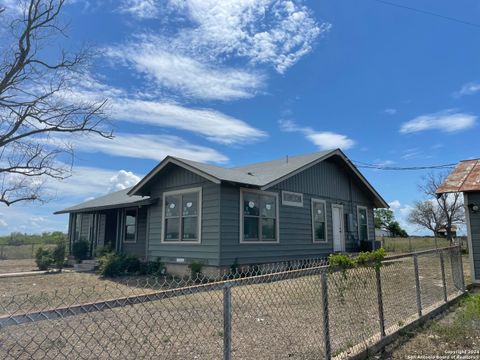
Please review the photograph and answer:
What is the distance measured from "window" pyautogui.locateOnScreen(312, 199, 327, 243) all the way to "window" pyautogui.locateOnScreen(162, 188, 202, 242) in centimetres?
513

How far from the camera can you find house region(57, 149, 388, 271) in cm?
1144

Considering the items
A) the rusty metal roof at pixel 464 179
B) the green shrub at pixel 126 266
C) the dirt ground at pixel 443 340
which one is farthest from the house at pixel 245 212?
the dirt ground at pixel 443 340

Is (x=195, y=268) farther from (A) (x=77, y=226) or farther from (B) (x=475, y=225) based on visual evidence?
(A) (x=77, y=226)

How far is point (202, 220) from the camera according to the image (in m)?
11.7

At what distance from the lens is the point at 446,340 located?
4.80 m

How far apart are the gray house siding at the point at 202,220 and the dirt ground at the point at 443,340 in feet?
22.0

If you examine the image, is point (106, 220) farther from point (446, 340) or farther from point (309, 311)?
point (446, 340)

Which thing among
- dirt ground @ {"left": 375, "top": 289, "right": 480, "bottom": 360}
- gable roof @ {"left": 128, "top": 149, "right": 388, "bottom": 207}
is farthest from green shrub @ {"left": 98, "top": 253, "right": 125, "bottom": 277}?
dirt ground @ {"left": 375, "top": 289, "right": 480, "bottom": 360}

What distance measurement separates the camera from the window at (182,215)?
39.8ft

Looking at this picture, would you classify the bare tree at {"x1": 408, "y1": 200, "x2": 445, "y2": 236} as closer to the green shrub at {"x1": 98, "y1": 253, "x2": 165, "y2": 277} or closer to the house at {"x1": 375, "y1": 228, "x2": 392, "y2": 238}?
the house at {"x1": 375, "y1": 228, "x2": 392, "y2": 238}

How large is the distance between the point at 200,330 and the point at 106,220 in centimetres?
1605

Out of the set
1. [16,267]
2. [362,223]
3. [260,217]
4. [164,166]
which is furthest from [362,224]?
[16,267]

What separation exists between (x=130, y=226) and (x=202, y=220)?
7118mm

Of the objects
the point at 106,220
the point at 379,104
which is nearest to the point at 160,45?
the point at 379,104
